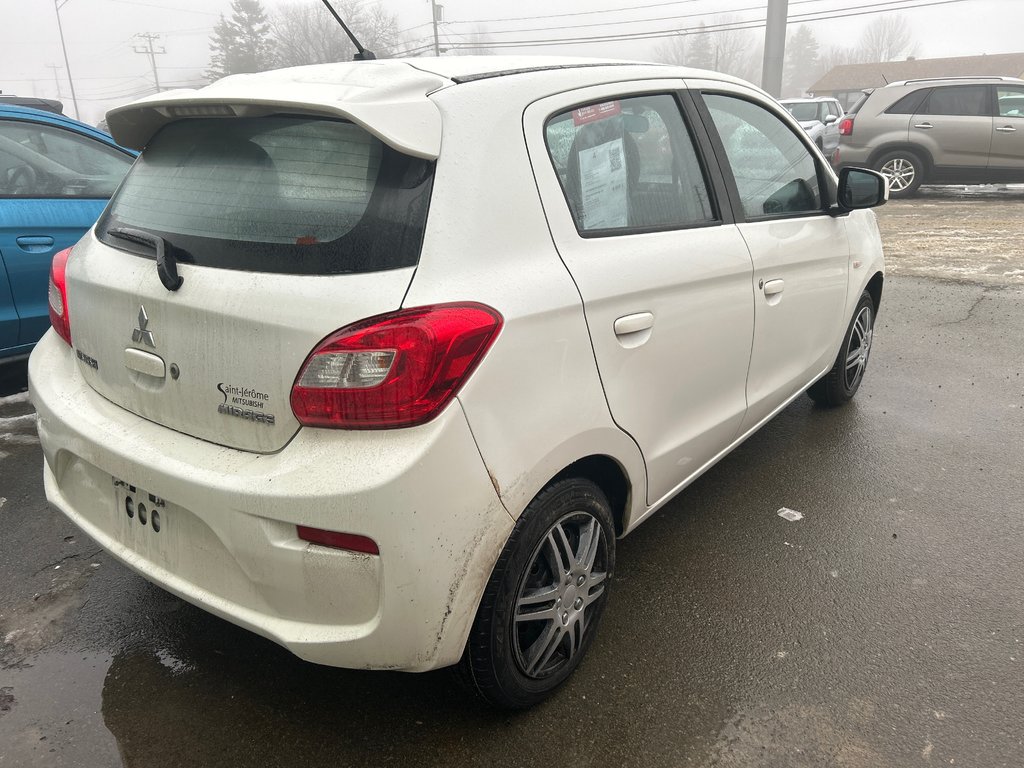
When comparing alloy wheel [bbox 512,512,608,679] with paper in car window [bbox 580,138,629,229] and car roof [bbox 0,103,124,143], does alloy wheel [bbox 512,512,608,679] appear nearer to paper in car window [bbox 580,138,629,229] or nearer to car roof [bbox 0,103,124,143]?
paper in car window [bbox 580,138,629,229]

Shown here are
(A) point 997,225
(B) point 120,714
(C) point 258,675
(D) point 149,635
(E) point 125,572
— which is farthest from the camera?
(A) point 997,225

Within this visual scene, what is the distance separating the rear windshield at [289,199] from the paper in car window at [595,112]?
59 cm

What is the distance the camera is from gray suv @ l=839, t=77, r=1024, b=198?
37.4 ft

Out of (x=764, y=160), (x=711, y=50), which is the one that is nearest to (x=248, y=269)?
(x=764, y=160)

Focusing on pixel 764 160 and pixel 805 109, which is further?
pixel 805 109

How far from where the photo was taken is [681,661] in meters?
2.30

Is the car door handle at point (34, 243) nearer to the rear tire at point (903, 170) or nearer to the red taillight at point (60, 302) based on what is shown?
the red taillight at point (60, 302)

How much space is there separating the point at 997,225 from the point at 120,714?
10723 mm

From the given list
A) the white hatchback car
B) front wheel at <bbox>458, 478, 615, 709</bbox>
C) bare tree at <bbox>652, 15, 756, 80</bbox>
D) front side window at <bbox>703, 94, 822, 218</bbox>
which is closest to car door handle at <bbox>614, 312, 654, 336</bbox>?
the white hatchback car

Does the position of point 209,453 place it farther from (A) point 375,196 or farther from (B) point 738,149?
(B) point 738,149

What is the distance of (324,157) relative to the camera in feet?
6.05

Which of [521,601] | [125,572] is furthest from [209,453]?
[125,572]

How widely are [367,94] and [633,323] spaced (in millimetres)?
907

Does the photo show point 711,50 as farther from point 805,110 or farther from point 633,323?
point 633,323
